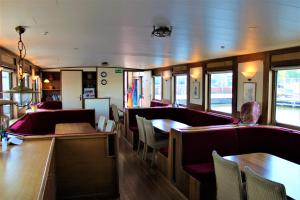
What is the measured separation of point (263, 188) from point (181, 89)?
719 centimetres

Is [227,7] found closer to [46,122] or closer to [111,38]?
[111,38]

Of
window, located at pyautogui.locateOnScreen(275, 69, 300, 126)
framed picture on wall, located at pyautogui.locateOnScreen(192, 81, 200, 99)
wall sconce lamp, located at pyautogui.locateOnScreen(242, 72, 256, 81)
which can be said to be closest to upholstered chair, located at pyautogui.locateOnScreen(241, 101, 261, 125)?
window, located at pyautogui.locateOnScreen(275, 69, 300, 126)

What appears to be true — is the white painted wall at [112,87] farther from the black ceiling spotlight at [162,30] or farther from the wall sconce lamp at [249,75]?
the black ceiling spotlight at [162,30]

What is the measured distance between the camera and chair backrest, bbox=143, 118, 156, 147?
4.66 metres

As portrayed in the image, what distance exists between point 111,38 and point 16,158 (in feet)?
7.98

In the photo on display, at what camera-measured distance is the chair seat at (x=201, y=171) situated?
3161 mm

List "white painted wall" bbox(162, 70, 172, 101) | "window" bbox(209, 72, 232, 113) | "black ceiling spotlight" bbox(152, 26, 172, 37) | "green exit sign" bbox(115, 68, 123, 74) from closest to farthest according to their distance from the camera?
"black ceiling spotlight" bbox(152, 26, 172, 37) < "window" bbox(209, 72, 232, 113) < "white painted wall" bbox(162, 70, 172, 101) < "green exit sign" bbox(115, 68, 123, 74)

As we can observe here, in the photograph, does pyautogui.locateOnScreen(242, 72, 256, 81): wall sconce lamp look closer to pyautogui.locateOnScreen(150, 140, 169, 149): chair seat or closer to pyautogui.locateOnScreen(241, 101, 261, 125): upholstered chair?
pyautogui.locateOnScreen(241, 101, 261, 125): upholstered chair

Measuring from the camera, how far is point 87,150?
3336 mm

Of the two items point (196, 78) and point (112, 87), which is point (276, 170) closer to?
point (196, 78)

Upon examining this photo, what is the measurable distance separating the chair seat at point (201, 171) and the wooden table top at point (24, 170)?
1.78 m

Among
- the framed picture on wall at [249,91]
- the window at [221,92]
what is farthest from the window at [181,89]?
the framed picture on wall at [249,91]

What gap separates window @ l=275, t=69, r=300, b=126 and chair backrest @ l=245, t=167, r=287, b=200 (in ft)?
10.6

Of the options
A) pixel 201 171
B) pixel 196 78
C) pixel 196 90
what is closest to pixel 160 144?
pixel 201 171
